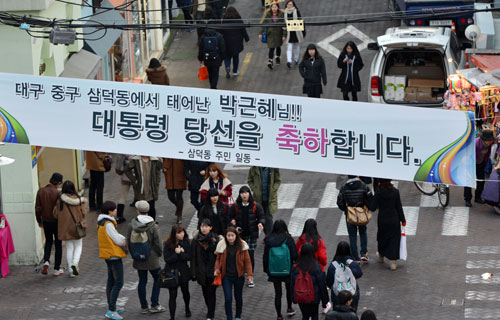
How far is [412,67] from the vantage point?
2334 cm

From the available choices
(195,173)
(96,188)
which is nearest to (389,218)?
(195,173)

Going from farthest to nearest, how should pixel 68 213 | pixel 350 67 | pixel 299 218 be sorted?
pixel 350 67
pixel 299 218
pixel 68 213

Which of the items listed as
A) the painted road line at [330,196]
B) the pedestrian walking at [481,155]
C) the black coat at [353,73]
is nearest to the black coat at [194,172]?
the painted road line at [330,196]

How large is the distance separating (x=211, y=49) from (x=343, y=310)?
43.0 feet

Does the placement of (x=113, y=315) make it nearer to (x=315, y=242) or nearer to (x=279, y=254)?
(x=279, y=254)

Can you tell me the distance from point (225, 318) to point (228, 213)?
1.81 m

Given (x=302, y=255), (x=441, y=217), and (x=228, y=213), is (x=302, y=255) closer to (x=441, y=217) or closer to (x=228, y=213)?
(x=228, y=213)

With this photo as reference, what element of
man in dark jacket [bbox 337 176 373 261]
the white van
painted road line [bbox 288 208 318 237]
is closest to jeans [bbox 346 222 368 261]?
man in dark jacket [bbox 337 176 373 261]

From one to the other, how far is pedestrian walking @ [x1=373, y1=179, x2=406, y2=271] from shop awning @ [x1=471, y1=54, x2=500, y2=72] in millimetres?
4911

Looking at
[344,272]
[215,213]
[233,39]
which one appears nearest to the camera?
[344,272]

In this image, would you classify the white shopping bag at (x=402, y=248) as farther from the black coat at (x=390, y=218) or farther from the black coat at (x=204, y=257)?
the black coat at (x=204, y=257)

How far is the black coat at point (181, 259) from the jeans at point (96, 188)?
16.5ft

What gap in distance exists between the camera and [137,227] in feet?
52.0

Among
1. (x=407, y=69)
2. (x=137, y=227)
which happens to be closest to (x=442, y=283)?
(x=137, y=227)
